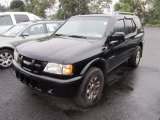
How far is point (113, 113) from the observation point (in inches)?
140

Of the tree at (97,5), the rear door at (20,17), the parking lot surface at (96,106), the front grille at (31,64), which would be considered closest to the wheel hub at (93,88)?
the parking lot surface at (96,106)

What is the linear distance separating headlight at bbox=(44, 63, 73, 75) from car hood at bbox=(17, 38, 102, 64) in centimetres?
8

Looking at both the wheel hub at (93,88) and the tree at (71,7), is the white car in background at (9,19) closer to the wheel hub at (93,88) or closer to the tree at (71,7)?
the wheel hub at (93,88)

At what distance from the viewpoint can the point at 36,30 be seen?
6762 mm

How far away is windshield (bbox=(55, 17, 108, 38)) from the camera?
14.0 feet

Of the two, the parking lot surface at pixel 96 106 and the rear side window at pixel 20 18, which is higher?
the rear side window at pixel 20 18

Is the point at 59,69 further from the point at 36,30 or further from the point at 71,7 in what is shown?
the point at 71,7

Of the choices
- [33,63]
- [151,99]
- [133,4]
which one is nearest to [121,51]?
[151,99]

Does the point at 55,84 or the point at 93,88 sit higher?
the point at 55,84

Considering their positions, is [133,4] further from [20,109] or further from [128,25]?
[20,109]

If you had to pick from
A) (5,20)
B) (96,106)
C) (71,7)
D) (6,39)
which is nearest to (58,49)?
(96,106)

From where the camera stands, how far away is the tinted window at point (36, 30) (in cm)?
651

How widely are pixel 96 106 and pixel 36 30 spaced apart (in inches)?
160

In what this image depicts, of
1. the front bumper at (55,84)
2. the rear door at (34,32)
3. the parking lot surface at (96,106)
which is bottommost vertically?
the parking lot surface at (96,106)
